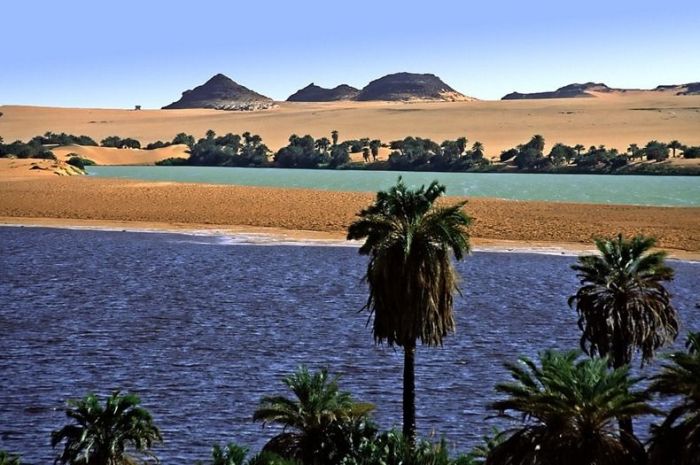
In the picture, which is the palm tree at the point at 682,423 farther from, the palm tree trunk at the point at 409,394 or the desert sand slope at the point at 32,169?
the desert sand slope at the point at 32,169

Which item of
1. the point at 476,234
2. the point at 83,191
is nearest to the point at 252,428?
the point at 476,234

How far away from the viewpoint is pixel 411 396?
94.8 ft

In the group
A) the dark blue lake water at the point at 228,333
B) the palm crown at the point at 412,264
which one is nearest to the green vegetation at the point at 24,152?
the dark blue lake water at the point at 228,333

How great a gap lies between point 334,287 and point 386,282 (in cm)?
3351

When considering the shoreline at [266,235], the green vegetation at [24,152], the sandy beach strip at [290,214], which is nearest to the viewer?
the shoreline at [266,235]

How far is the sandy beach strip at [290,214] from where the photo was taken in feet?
275

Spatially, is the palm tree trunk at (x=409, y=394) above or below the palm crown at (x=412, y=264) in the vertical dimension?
below

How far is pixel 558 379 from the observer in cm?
2084

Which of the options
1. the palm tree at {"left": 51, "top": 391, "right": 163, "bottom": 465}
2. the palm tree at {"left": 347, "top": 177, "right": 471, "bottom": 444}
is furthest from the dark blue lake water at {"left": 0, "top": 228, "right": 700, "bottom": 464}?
the palm tree at {"left": 51, "top": 391, "right": 163, "bottom": 465}

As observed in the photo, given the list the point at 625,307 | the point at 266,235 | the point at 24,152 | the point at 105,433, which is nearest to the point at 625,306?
the point at 625,307

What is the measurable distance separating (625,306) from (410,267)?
220 inches

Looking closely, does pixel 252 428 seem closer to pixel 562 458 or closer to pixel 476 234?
pixel 562 458

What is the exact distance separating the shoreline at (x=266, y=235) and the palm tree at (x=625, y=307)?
4564cm

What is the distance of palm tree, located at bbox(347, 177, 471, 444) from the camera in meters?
28.1
